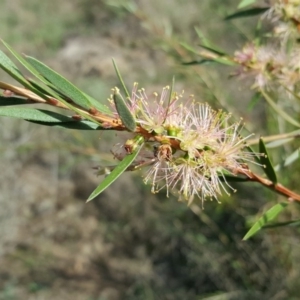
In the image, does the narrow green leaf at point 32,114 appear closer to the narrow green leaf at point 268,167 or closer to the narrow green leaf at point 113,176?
the narrow green leaf at point 113,176

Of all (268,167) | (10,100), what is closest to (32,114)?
(10,100)

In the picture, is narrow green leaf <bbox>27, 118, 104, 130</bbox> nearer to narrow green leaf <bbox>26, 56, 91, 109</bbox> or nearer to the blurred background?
narrow green leaf <bbox>26, 56, 91, 109</bbox>

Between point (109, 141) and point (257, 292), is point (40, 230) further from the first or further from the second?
point (257, 292)

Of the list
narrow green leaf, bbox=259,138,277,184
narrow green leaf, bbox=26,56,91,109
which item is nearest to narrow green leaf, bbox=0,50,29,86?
narrow green leaf, bbox=26,56,91,109

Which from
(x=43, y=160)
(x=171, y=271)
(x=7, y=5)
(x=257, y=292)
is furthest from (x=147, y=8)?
(x=257, y=292)

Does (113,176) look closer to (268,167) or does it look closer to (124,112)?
(124,112)

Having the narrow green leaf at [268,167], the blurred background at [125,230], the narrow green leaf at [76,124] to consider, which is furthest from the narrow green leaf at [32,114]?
the blurred background at [125,230]
